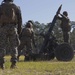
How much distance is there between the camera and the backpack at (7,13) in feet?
32.7

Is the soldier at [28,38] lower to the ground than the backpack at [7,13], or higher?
lower

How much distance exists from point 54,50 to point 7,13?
28.9 ft

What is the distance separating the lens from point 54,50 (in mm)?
18562

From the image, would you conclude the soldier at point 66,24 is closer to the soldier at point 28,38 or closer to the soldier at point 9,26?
the soldier at point 28,38

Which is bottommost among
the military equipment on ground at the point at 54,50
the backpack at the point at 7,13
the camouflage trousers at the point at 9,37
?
the military equipment on ground at the point at 54,50

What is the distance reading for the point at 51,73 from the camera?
8.70m

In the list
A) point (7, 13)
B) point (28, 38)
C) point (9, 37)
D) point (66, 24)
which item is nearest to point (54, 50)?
point (28, 38)

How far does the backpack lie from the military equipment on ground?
8.26 meters

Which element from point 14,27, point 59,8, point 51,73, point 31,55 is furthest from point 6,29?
point 59,8

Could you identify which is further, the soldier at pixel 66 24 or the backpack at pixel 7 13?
the soldier at pixel 66 24

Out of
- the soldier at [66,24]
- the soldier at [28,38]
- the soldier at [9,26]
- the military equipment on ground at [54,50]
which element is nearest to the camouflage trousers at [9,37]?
the soldier at [9,26]

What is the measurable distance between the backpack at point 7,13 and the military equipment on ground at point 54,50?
826 cm

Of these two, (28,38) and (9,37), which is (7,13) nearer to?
(9,37)

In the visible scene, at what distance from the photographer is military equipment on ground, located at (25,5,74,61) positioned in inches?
715
